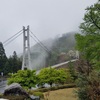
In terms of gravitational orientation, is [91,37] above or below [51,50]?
below

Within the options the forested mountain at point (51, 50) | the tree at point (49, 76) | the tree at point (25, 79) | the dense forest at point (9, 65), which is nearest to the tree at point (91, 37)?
the tree at point (25, 79)

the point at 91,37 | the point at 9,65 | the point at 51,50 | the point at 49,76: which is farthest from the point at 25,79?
the point at 51,50

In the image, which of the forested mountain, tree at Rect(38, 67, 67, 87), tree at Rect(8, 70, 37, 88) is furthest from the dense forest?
tree at Rect(8, 70, 37, 88)

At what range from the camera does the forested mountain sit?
75938 millimetres

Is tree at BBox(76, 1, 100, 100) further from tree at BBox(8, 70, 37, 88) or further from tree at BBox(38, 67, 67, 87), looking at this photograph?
tree at BBox(38, 67, 67, 87)

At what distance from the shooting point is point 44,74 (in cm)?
2892

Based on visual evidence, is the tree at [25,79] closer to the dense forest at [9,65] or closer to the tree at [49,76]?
the tree at [49,76]

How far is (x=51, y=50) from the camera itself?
8612cm

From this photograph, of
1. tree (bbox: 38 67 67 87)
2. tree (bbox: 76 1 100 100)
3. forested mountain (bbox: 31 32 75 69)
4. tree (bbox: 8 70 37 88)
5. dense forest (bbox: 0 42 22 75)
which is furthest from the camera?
forested mountain (bbox: 31 32 75 69)

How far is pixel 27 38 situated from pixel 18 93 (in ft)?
111

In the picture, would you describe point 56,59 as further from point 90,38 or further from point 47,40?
point 90,38

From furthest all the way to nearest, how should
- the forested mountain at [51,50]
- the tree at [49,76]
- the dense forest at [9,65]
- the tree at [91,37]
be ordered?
the forested mountain at [51,50] < the dense forest at [9,65] < the tree at [49,76] < the tree at [91,37]

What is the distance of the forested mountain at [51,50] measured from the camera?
249 ft

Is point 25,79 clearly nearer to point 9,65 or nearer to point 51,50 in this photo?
point 9,65
